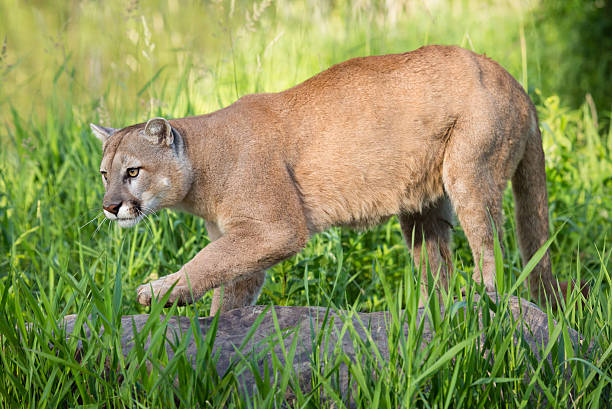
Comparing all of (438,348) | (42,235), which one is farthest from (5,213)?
(438,348)

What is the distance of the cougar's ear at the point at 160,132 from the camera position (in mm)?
4020

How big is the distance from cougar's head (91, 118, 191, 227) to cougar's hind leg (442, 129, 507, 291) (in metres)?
1.47

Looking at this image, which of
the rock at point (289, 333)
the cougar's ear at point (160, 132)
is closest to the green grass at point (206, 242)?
the rock at point (289, 333)

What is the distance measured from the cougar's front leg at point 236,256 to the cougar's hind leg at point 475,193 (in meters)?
0.88

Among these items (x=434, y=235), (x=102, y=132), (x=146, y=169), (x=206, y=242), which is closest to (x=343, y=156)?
(x=434, y=235)

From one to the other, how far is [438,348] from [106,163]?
2124 mm

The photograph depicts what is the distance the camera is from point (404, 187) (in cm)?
430

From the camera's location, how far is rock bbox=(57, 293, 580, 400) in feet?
9.97

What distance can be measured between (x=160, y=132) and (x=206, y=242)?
153cm

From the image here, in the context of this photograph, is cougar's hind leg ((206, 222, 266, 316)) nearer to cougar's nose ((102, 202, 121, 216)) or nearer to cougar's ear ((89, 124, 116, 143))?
cougar's nose ((102, 202, 121, 216))

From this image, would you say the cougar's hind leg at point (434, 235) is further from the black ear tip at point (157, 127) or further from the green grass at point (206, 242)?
the black ear tip at point (157, 127)

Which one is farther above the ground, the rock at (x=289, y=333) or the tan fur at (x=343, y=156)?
the tan fur at (x=343, y=156)

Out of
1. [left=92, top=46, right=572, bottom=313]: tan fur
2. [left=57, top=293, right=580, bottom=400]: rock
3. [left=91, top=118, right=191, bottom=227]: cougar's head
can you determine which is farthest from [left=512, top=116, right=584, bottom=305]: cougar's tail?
[left=91, top=118, right=191, bottom=227]: cougar's head

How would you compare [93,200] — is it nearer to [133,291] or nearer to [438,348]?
[133,291]
